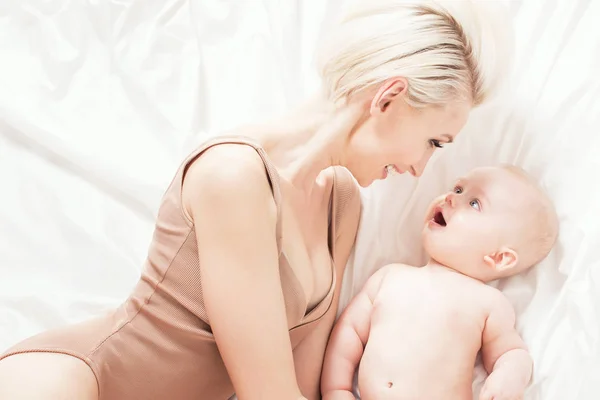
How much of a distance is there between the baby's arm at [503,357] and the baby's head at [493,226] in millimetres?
85

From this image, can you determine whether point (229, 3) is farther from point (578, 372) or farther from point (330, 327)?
point (578, 372)

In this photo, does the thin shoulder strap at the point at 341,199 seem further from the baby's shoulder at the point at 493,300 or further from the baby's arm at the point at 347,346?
the baby's shoulder at the point at 493,300

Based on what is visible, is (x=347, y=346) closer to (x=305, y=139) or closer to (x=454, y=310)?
(x=454, y=310)

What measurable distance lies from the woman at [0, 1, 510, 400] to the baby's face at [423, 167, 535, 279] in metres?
0.16

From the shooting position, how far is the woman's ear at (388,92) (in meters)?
1.20

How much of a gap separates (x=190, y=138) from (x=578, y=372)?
101 cm

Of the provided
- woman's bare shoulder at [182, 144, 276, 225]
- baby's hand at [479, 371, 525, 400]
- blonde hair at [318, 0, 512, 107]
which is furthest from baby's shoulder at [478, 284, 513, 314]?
woman's bare shoulder at [182, 144, 276, 225]

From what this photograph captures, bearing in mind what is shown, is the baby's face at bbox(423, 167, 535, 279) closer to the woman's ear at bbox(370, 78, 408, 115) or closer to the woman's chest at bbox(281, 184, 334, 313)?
the woman's chest at bbox(281, 184, 334, 313)

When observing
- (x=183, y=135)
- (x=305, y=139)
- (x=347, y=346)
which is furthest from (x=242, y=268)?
(x=183, y=135)

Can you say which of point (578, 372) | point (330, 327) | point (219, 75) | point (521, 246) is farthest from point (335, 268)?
point (219, 75)

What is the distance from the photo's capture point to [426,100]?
1.23m

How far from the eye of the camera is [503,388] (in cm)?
126

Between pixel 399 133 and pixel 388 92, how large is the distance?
9cm

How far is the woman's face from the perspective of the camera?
4.08 feet
